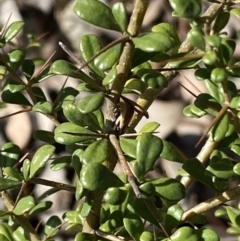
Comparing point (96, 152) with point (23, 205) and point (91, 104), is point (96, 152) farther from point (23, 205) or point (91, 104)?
point (23, 205)

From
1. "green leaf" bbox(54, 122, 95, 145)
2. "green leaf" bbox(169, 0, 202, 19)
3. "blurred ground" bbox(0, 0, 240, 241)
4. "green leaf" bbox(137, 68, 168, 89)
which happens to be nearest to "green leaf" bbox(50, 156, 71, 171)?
"green leaf" bbox(54, 122, 95, 145)

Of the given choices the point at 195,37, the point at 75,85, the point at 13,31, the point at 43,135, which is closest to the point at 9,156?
the point at 43,135

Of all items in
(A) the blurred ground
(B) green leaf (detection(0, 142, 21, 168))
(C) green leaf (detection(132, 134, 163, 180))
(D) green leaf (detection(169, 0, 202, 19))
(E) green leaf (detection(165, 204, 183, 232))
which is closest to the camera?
(D) green leaf (detection(169, 0, 202, 19))

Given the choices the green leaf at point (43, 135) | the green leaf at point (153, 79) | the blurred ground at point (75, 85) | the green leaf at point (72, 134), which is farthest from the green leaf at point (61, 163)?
the blurred ground at point (75, 85)

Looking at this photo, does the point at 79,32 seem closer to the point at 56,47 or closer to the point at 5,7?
the point at 56,47

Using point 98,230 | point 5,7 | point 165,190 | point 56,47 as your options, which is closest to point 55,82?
point 56,47

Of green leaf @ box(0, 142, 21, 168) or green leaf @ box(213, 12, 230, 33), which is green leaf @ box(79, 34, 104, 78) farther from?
green leaf @ box(0, 142, 21, 168)

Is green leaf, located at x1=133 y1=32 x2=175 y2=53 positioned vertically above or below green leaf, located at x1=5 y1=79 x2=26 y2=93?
above
